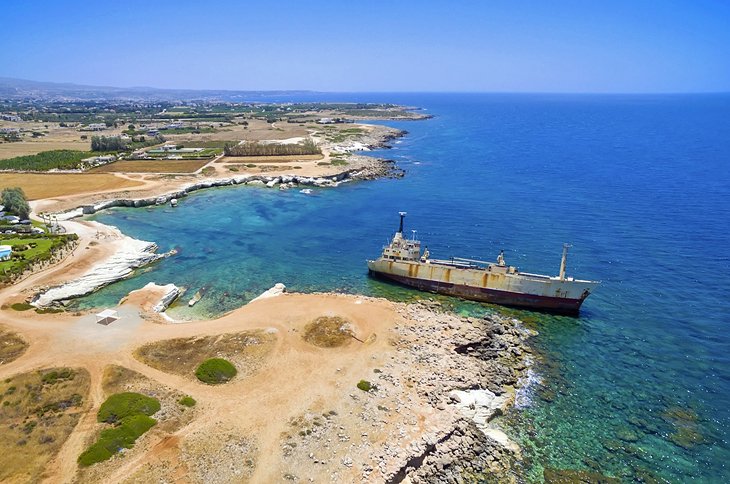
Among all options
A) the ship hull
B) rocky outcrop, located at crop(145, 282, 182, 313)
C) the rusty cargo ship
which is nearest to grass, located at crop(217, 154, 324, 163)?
rocky outcrop, located at crop(145, 282, 182, 313)

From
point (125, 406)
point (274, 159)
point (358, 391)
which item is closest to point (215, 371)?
point (125, 406)

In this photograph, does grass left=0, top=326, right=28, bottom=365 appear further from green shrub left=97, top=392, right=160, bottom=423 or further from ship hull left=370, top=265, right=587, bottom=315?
ship hull left=370, top=265, right=587, bottom=315

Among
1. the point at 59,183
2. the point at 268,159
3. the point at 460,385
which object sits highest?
the point at 268,159

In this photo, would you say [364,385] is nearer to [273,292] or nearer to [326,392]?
[326,392]

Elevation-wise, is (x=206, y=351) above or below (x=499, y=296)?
below

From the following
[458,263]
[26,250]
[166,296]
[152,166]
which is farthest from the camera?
[152,166]

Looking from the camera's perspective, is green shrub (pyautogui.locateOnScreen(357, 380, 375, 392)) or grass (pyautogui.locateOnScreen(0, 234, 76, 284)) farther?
grass (pyautogui.locateOnScreen(0, 234, 76, 284))

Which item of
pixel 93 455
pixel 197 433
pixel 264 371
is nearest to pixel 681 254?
pixel 264 371
